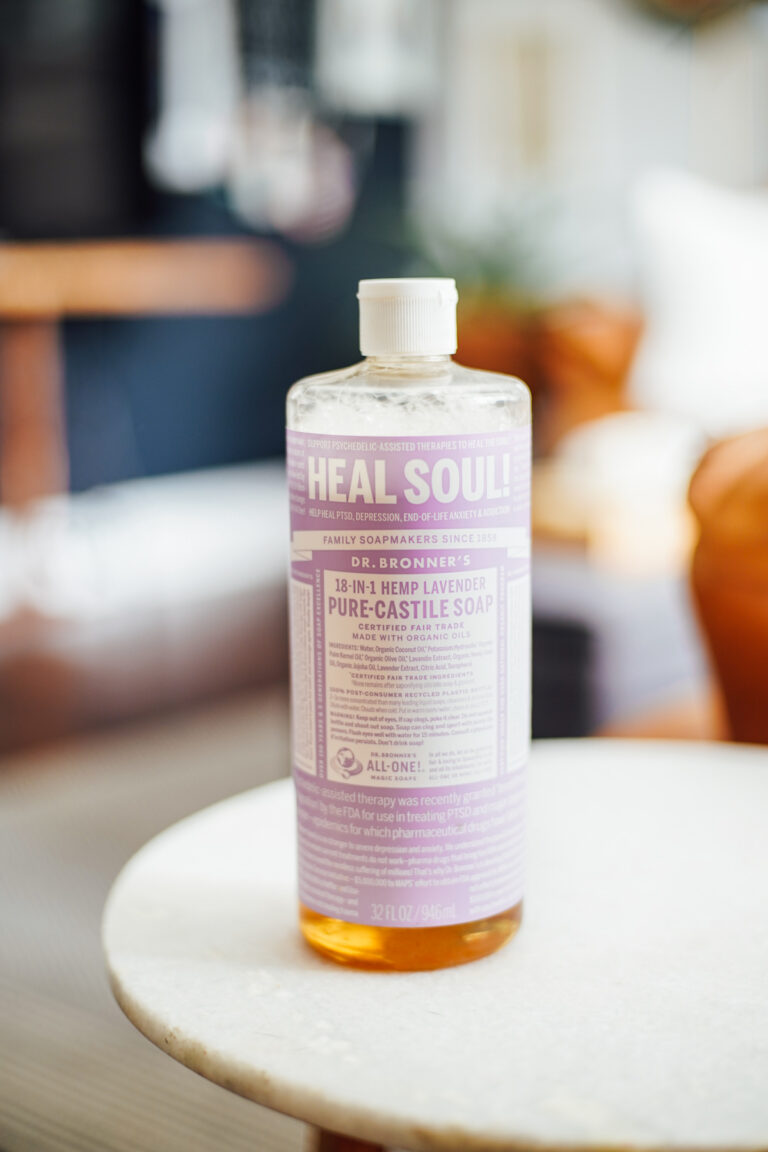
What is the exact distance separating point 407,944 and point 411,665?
0.12m

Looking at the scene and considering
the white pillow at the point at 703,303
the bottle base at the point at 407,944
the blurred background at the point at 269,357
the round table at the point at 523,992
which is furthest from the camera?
the white pillow at the point at 703,303

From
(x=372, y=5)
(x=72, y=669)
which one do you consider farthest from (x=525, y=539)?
(x=372, y=5)

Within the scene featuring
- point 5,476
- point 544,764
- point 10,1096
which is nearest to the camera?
point 544,764

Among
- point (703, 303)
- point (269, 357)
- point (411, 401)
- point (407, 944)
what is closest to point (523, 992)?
point (407, 944)

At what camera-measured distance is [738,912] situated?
569mm

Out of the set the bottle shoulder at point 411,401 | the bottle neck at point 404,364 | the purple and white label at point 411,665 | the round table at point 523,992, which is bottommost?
the round table at point 523,992

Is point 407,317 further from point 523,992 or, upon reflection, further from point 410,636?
point 523,992

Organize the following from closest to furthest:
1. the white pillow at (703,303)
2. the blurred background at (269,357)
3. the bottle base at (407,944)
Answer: the bottle base at (407,944) < the blurred background at (269,357) < the white pillow at (703,303)

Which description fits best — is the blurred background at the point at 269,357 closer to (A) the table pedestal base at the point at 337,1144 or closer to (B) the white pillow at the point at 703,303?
(B) the white pillow at the point at 703,303

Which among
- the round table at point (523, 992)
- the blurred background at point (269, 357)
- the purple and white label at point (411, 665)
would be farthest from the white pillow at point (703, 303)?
the purple and white label at point (411, 665)

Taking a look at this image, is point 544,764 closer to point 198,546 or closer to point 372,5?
point 198,546

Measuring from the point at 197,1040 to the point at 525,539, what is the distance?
0.24 meters

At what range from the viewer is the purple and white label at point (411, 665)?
503 millimetres

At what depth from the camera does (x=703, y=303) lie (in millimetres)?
2053
